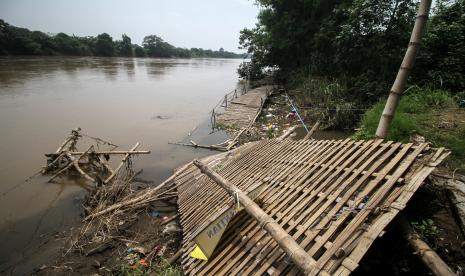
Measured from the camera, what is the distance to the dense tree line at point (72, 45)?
146 feet

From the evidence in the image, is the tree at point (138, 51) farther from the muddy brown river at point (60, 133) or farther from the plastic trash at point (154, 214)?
the plastic trash at point (154, 214)

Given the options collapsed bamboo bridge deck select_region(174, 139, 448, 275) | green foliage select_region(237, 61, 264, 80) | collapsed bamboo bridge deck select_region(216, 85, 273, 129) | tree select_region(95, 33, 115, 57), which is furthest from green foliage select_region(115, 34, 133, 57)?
collapsed bamboo bridge deck select_region(174, 139, 448, 275)

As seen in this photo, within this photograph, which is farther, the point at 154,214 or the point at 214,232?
the point at 154,214

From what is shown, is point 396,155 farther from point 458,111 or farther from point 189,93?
point 189,93

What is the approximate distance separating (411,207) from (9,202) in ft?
29.7

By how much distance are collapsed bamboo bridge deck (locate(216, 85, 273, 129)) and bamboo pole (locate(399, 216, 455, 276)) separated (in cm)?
870

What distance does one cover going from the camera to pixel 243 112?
13578 millimetres

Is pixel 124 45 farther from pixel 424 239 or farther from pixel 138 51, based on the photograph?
pixel 424 239

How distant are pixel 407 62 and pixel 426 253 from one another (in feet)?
9.32

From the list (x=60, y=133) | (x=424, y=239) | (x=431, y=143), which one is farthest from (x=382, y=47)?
(x=60, y=133)

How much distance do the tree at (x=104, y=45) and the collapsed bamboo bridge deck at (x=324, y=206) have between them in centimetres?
7056

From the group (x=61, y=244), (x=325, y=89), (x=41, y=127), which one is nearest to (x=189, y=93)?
(x=41, y=127)

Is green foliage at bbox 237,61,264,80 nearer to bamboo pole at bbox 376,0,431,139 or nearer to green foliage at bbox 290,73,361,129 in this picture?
green foliage at bbox 290,73,361,129

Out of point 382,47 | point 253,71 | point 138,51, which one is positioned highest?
point 382,47
